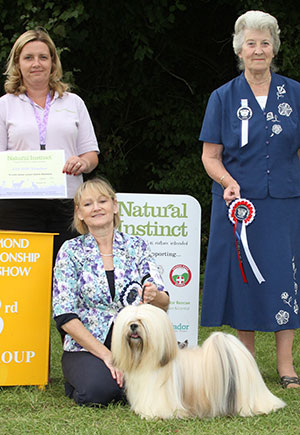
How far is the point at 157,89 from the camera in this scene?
26.9ft

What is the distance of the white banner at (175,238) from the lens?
4.35 m

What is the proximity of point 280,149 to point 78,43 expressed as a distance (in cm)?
401

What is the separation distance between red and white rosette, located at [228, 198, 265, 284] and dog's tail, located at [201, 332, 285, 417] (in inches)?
27.8

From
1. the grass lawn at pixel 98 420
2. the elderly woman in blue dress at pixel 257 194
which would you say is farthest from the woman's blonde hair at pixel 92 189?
the grass lawn at pixel 98 420

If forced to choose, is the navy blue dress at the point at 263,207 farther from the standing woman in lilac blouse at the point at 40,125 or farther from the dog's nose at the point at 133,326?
the dog's nose at the point at 133,326

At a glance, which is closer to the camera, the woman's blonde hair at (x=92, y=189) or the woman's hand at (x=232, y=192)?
the woman's blonde hair at (x=92, y=189)

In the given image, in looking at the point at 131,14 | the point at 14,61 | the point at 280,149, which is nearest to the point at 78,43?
the point at 131,14

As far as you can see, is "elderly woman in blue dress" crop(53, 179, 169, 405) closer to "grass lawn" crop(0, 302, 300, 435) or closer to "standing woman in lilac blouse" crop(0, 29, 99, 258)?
"grass lawn" crop(0, 302, 300, 435)

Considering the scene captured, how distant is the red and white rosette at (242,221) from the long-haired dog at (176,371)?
71cm

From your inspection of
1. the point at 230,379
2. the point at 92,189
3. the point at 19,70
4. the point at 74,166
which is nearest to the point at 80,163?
the point at 74,166

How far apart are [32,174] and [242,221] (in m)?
1.06

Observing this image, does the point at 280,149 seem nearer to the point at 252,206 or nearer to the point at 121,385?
the point at 252,206

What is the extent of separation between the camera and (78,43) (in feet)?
23.2

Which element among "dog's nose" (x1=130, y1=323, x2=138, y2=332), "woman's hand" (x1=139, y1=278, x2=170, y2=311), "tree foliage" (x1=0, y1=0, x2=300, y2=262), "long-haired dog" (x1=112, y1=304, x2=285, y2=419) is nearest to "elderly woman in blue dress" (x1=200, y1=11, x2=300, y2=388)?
"woman's hand" (x1=139, y1=278, x2=170, y2=311)
